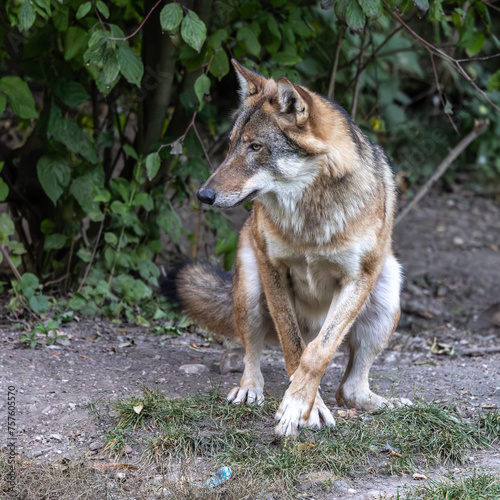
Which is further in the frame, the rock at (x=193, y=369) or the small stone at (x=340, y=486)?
the rock at (x=193, y=369)

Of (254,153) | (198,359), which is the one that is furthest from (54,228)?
(254,153)

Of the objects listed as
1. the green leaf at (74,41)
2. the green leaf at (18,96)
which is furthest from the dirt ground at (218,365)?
the green leaf at (74,41)

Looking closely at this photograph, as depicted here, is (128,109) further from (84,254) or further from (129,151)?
(84,254)

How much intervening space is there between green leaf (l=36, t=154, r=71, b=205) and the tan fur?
1877 mm

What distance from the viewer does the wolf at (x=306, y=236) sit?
420cm

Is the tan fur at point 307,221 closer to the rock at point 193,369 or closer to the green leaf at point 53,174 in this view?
the rock at point 193,369

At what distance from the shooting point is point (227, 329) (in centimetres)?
568

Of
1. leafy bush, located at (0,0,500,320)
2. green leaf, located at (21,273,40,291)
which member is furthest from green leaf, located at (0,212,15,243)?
green leaf, located at (21,273,40,291)

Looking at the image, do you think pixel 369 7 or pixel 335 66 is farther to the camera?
pixel 335 66

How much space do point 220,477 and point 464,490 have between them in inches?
49.5

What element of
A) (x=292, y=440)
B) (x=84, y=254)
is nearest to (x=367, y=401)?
(x=292, y=440)

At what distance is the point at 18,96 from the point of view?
534 cm

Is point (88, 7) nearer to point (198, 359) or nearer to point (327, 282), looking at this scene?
point (327, 282)

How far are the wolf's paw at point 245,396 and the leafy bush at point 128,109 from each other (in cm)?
186
